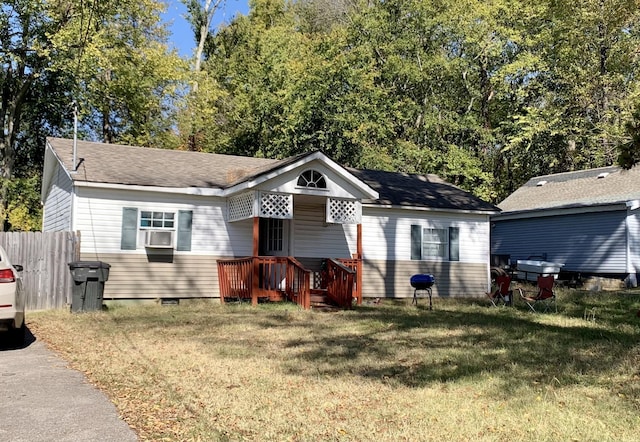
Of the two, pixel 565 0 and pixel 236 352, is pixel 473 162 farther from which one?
pixel 236 352

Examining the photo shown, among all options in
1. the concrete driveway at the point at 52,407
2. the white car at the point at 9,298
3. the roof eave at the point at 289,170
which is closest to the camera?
the concrete driveway at the point at 52,407

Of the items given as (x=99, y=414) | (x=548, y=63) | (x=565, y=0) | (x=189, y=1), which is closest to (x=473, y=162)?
(x=548, y=63)

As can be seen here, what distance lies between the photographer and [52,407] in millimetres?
5418

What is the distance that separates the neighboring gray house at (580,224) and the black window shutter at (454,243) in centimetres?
805

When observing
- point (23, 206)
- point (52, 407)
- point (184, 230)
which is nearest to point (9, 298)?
point (52, 407)

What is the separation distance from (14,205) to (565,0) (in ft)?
95.4

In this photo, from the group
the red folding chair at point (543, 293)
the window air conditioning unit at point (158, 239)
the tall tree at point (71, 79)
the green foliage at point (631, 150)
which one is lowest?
the red folding chair at point (543, 293)

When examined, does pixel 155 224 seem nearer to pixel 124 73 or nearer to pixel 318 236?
pixel 318 236

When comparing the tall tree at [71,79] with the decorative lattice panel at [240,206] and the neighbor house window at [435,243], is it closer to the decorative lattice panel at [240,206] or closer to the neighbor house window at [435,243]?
the decorative lattice panel at [240,206]

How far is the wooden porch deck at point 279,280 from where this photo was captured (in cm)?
1383

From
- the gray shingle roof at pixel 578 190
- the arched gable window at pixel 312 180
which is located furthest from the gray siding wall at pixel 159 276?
the gray shingle roof at pixel 578 190

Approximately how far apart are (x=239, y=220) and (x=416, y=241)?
18.7ft

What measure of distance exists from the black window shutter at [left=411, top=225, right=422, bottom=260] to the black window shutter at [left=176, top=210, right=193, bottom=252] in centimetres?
673

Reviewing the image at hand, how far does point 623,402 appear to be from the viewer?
18.4 ft
